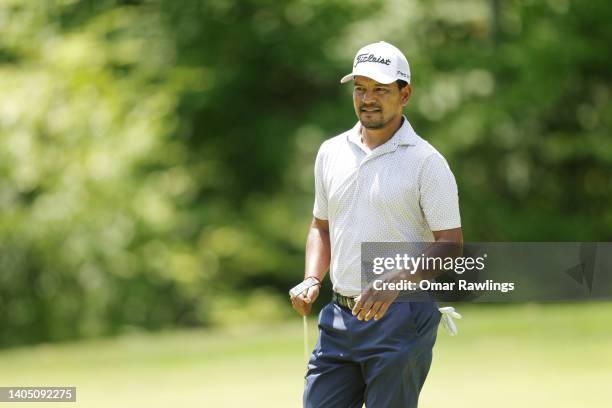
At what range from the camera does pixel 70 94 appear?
65.6 ft

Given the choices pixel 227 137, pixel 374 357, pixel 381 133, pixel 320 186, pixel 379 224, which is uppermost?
pixel 227 137

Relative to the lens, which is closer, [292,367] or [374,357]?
[374,357]

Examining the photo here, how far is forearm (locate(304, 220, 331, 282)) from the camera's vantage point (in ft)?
14.4

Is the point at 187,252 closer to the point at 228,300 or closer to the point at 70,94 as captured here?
the point at 228,300

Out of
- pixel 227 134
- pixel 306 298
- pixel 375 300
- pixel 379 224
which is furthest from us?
pixel 227 134

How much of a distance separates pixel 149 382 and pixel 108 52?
38.2 feet

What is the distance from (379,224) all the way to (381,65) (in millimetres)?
566

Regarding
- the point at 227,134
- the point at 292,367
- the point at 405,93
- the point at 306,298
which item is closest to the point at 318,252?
the point at 306,298

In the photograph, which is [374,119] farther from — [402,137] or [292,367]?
[292,367]

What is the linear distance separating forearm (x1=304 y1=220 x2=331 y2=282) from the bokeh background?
508 inches

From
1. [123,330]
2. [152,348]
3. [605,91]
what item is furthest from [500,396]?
[605,91]

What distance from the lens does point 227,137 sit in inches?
941

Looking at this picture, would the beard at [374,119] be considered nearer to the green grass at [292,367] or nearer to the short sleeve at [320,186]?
the short sleeve at [320,186]

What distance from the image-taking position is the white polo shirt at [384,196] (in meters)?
4.02
